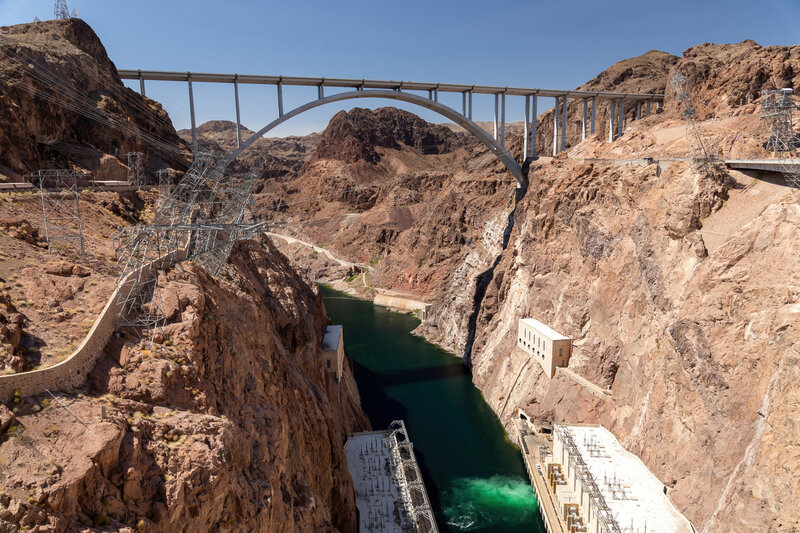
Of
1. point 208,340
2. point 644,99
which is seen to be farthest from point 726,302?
point 644,99

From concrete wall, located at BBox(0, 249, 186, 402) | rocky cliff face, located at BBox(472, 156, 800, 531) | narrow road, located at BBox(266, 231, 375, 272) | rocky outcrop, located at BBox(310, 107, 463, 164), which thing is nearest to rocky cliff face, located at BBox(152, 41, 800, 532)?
rocky cliff face, located at BBox(472, 156, 800, 531)

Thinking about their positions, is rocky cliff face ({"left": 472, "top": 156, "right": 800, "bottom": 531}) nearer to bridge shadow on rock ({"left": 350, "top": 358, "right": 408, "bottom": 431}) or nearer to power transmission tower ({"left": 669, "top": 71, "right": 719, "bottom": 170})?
power transmission tower ({"left": 669, "top": 71, "right": 719, "bottom": 170})

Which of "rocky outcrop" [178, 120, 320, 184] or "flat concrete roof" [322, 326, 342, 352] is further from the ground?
"rocky outcrop" [178, 120, 320, 184]

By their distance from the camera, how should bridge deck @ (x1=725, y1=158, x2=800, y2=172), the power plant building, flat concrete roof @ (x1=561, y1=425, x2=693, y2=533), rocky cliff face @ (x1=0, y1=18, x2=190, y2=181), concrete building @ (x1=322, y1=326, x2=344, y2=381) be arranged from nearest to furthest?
flat concrete roof @ (x1=561, y1=425, x2=693, y2=533)
the power plant building
bridge deck @ (x1=725, y1=158, x2=800, y2=172)
rocky cliff face @ (x1=0, y1=18, x2=190, y2=181)
concrete building @ (x1=322, y1=326, x2=344, y2=381)

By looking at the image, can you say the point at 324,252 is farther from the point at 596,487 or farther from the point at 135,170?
the point at 596,487

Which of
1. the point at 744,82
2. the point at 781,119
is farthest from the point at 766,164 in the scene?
the point at 744,82

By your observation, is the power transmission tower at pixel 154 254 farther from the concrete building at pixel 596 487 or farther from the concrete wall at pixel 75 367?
the concrete building at pixel 596 487
